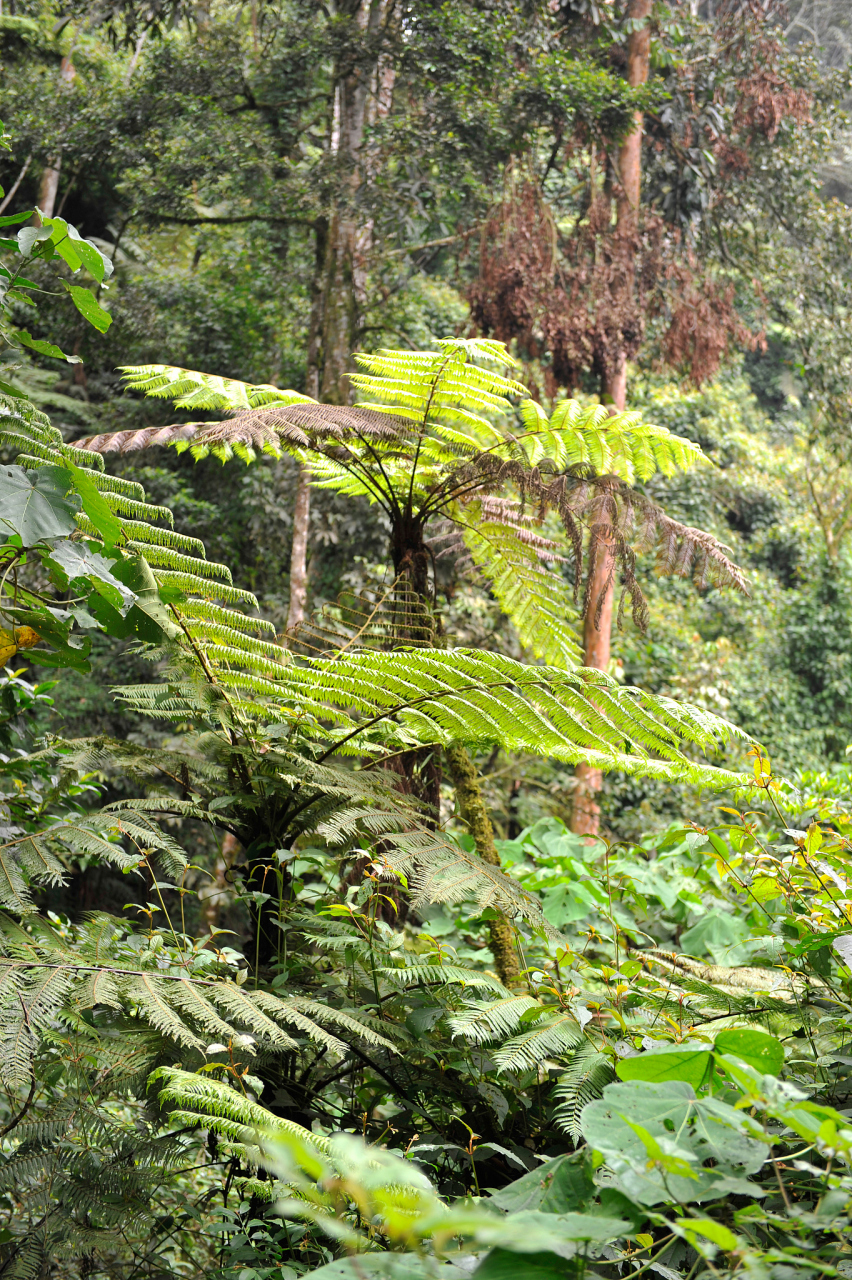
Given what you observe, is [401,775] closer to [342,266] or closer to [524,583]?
[524,583]

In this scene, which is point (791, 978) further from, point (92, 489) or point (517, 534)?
point (517, 534)

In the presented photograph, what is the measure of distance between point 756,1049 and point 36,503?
1164 mm

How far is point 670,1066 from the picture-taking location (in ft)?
2.55

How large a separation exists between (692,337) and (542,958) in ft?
22.1

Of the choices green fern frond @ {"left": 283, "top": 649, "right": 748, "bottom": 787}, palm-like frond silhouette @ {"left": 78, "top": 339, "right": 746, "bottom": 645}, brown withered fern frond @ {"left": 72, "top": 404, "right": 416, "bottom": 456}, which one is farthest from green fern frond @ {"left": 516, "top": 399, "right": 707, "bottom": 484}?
green fern frond @ {"left": 283, "top": 649, "right": 748, "bottom": 787}

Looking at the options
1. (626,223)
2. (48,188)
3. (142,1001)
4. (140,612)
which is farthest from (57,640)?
(48,188)

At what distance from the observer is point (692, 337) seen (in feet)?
24.5

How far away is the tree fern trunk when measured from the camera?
1657mm

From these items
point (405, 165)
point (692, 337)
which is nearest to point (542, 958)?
point (405, 165)

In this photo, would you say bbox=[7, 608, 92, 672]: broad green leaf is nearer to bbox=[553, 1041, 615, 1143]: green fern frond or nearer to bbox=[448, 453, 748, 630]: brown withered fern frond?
bbox=[553, 1041, 615, 1143]: green fern frond

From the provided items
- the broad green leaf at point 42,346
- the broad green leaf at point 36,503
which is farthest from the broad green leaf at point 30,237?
the broad green leaf at point 36,503

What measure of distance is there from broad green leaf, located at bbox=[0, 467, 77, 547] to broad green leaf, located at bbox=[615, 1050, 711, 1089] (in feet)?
3.33

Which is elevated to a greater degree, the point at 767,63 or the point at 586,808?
the point at 767,63

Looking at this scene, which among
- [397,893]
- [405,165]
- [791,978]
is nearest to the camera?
[791,978]
